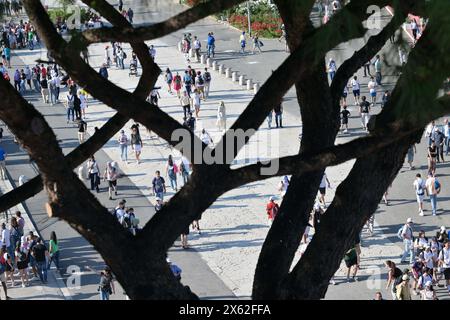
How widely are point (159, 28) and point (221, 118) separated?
80.3ft

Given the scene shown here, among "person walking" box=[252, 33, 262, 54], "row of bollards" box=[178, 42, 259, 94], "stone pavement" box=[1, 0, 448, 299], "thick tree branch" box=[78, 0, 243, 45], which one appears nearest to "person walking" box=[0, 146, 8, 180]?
"stone pavement" box=[1, 0, 448, 299]

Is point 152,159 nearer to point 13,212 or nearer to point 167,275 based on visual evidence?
point 13,212

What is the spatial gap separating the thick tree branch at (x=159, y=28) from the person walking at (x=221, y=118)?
24.1m

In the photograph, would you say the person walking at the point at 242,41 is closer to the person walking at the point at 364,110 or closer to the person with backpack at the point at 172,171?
the person walking at the point at 364,110

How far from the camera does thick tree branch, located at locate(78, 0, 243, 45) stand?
510cm

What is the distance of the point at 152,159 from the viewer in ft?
93.5

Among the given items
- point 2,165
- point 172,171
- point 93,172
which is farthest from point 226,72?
point 93,172

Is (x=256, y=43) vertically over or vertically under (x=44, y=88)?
over

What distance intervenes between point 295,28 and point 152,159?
23.3 meters

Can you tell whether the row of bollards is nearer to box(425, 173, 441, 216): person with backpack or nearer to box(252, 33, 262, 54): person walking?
box(252, 33, 262, 54): person walking

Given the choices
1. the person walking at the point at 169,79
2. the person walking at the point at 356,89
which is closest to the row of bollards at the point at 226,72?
the person walking at the point at 169,79

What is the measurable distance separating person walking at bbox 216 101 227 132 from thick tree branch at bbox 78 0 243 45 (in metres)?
24.1

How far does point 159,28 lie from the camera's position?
520 centimetres

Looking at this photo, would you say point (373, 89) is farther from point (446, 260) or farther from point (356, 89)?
point (356, 89)
